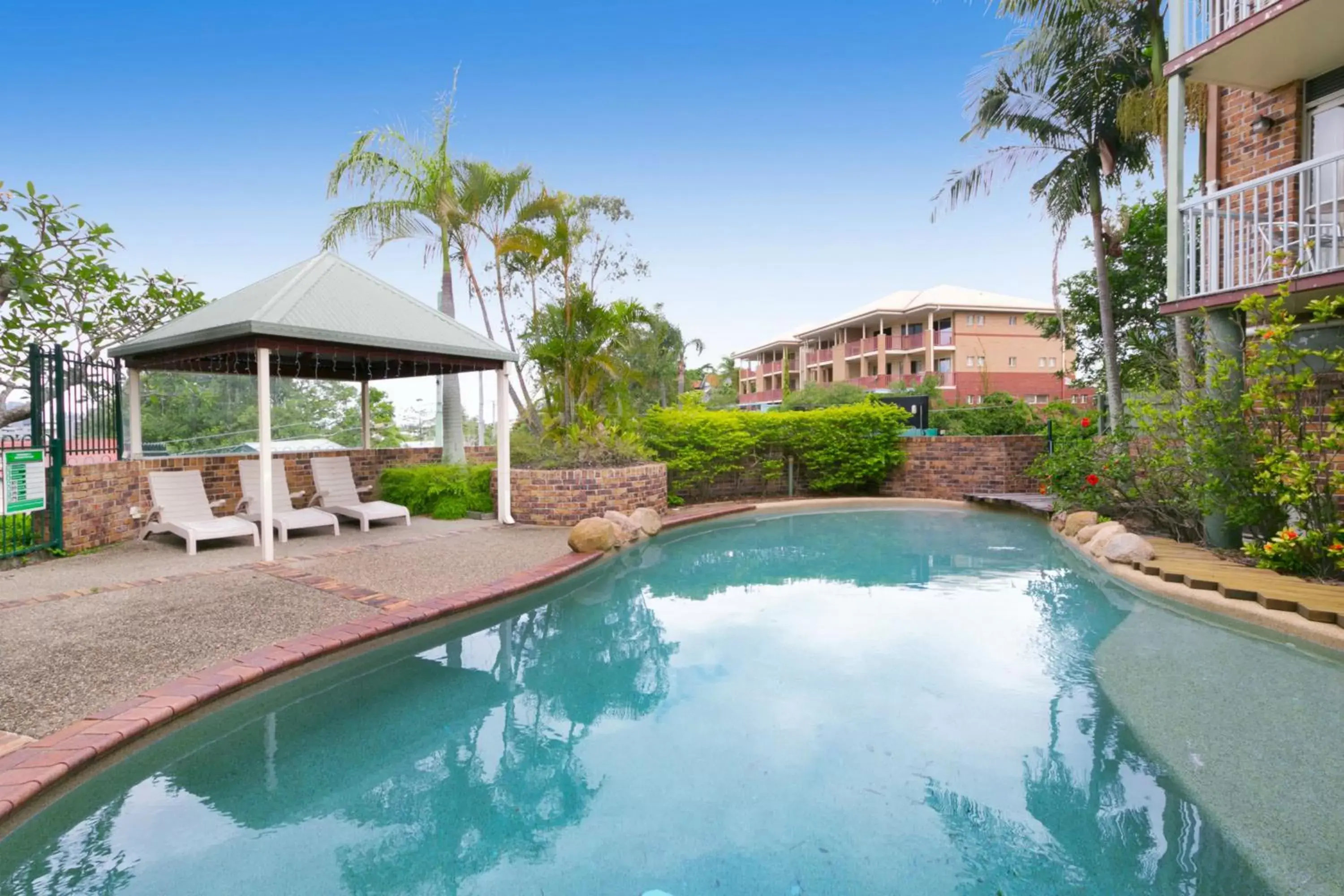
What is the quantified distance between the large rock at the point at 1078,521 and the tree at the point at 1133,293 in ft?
19.5

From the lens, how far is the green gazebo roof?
810cm

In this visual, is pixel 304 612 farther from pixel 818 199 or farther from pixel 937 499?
pixel 818 199

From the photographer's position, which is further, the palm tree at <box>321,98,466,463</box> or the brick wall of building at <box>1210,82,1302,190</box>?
the palm tree at <box>321,98,466,463</box>

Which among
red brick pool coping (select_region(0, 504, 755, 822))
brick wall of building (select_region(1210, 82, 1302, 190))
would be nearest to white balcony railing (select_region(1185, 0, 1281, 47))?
brick wall of building (select_region(1210, 82, 1302, 190))

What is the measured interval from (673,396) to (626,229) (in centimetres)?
2177

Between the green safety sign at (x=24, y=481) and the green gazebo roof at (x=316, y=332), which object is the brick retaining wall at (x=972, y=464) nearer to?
the green gazebo roof at (x=316, y=332)

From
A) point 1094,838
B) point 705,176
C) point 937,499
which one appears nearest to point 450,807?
point 1094,838

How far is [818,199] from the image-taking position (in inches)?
917

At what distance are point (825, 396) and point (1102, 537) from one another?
2642cm

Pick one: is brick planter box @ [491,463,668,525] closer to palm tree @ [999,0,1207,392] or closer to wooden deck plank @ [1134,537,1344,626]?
wooden deck plank @ [1134,537,1344,626]

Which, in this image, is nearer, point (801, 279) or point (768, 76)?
point (768, 76)

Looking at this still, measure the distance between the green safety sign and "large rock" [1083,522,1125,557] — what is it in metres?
11.9

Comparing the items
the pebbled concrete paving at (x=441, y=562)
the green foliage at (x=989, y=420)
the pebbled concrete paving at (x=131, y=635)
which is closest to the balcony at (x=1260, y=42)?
the pebbled concrete paving at (x=441, y=562)

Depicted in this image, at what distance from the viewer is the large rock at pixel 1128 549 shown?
25.2 feet
